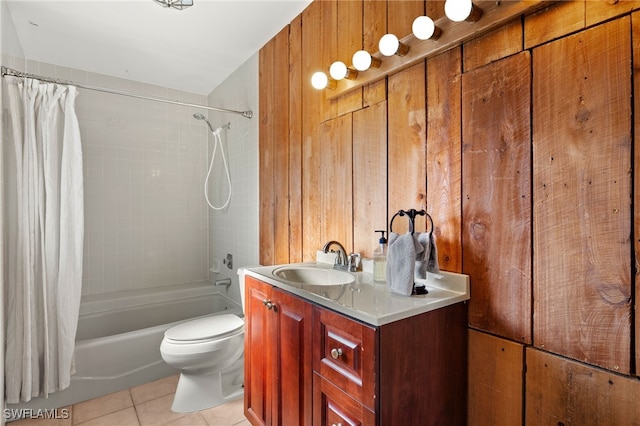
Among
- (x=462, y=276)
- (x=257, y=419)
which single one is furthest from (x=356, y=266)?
(x=257, y=419)

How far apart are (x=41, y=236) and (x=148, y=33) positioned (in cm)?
145

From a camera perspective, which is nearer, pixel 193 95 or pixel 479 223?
pixel 479 223

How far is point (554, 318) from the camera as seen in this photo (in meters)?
0.97

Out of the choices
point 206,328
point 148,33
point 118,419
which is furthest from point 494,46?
point 118,419

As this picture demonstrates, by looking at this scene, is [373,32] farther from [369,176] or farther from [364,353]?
[364,353]

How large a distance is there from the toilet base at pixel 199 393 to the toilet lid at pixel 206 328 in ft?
0.81

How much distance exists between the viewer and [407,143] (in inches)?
53.4

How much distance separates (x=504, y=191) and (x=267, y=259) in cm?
161

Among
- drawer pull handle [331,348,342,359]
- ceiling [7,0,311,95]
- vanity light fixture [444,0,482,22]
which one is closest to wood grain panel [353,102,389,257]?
vanity light fixture [444,0,482,22]

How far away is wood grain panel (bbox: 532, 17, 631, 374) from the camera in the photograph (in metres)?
0.85

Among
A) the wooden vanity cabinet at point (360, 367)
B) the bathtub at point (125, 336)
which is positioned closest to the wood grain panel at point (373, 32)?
the wooden vanity cabinet at point (360, 367)

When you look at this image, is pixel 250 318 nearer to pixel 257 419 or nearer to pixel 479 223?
pixel 257 419

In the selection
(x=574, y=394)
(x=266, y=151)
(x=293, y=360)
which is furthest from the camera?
(x=266, y=151)

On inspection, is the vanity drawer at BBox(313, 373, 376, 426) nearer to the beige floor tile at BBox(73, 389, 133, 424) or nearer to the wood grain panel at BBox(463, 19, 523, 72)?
the wood grain panel at BBox(463, 19, 523, 72)
